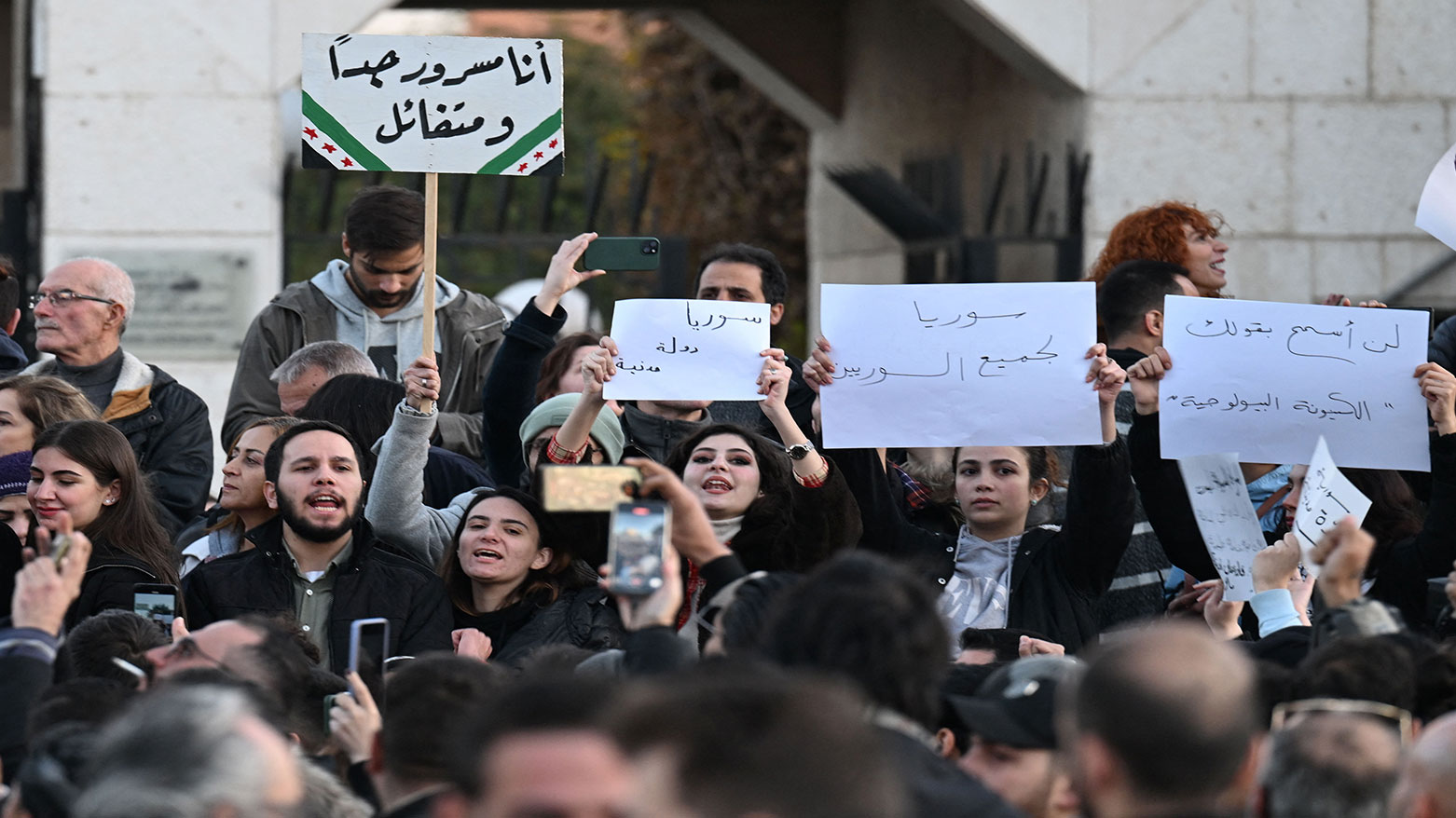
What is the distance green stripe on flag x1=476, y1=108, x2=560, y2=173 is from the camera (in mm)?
5566

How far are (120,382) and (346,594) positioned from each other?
1523 mm

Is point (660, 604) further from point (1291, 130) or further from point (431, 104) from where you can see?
point (1291, 130)

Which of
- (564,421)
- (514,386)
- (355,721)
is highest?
(514,386)

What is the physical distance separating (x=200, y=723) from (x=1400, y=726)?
1.97 m

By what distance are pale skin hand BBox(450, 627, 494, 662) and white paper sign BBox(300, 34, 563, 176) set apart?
1.38 meters

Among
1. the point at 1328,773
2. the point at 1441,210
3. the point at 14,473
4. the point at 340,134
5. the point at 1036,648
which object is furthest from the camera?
the point at 1441,210

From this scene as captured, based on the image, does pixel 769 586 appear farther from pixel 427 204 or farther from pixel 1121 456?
pixel 427 204

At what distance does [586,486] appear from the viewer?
3477mm

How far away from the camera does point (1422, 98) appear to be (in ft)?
31.2

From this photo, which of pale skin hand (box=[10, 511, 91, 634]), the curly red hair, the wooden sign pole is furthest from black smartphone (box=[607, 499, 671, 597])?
the curly red hair

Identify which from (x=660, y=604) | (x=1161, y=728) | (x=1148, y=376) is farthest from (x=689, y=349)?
(x=1161, y=728)

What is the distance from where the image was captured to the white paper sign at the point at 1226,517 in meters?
4.62

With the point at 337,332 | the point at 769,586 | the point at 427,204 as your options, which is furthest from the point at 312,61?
the point at 769,586

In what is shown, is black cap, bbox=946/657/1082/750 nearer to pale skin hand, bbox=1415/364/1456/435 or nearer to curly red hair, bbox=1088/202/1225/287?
pale skin hand, bbox=1415/364/1456/435
